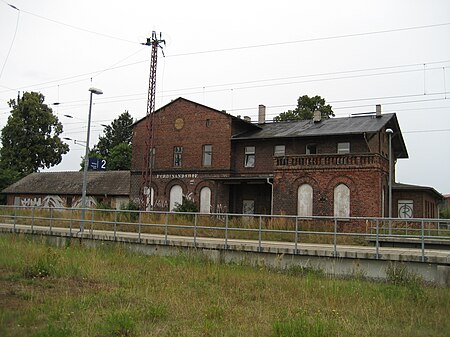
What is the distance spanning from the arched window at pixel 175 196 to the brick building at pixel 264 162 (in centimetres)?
7

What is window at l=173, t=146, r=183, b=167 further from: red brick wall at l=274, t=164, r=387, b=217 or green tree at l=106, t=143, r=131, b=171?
green tree at l=106, t=143, r=131, b=171

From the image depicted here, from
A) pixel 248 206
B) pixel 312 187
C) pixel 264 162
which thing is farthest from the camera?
pixel 248 206

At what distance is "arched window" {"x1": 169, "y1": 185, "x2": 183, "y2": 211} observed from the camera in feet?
113

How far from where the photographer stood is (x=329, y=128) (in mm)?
31234

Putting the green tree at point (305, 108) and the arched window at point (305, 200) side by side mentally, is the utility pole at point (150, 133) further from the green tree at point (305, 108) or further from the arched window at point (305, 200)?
the green tree at point (305, 108)

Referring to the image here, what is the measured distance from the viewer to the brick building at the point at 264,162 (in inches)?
1046

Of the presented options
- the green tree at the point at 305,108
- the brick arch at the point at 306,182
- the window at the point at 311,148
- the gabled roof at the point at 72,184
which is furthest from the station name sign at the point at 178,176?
the green tree at the point at 305,108

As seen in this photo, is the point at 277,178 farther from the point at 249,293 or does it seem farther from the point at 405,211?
the point at 249,293

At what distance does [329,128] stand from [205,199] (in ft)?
32.9

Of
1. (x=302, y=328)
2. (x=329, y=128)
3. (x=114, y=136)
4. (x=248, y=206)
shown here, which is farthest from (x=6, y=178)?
(x=302, y=328)

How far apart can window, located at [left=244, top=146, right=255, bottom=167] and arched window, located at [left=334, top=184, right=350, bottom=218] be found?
798 centimetres

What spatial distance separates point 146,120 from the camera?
36562mm

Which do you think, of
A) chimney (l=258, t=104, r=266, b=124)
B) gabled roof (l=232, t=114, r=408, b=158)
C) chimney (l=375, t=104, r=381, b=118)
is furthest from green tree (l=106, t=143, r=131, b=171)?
chimney (l=375, t=104, r=381, b=118)

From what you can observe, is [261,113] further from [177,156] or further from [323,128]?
[177,156]
